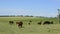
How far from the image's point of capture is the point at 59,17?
77.5 meters

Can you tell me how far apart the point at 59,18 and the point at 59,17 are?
449 mm

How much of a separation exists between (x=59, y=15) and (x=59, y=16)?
22.1 inches

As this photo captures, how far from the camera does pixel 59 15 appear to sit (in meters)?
78.3

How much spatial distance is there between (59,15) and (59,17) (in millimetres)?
1164

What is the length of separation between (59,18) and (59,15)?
5.23 feet

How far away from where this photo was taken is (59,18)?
77312 mm

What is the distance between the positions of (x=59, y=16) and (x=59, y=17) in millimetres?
603

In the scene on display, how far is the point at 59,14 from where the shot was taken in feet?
257

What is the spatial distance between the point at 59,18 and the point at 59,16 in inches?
40.7

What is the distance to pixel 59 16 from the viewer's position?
77938 millimetres
